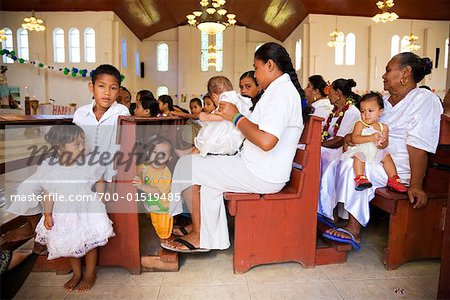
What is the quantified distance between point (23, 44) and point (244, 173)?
12920 mm

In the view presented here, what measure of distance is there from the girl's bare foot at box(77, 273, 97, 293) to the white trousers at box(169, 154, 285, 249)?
2.13ft

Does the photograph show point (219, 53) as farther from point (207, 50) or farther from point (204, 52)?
point (204, 52)

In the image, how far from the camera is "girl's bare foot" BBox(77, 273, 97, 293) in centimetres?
184

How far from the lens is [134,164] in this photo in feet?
6.70

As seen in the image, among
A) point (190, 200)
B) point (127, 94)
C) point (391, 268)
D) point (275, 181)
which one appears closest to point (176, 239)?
point (190, 200)

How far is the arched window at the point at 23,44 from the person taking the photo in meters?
11.8

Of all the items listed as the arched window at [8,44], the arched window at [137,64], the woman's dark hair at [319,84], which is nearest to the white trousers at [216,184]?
the woman's dark hair at [319,84]

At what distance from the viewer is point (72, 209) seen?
185 cm

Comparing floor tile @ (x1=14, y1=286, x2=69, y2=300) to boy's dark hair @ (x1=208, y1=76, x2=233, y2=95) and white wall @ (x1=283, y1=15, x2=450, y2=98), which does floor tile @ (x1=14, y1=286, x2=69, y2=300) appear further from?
white wall @ (x1=283, y1=15, x2=450, y2=98)

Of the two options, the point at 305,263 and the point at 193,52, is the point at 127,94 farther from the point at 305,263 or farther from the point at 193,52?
the point at 193,52

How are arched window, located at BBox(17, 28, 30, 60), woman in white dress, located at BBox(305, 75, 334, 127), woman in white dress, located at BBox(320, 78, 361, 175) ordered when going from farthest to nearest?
arched window, located at BBox(17, 28, 30, 60)
woman in white dress, located at BBox(305, 75, 334, 127)
woman in white dress, located at BBox(320, 78, 361, 175)

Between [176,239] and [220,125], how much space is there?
786 millimetres

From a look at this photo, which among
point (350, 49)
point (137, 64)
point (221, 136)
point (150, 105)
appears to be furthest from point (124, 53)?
point (221, 136)

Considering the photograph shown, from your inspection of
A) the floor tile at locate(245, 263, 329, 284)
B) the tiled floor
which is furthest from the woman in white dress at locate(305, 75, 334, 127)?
the floor tile at locate(245, 263, 329, 284)
